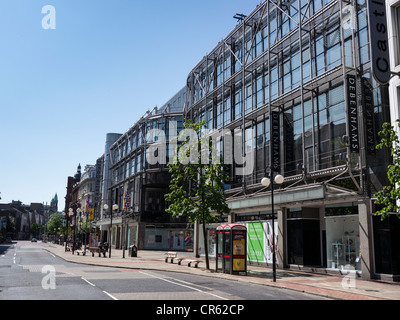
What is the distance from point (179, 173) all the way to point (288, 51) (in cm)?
1193

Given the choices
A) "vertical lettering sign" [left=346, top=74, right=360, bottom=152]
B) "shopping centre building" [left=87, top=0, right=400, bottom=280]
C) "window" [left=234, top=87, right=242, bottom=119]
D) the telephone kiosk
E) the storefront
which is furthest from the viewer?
the storefront

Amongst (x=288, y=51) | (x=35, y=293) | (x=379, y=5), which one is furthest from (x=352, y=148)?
(x=35, y=293)

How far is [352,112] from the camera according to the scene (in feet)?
67.4

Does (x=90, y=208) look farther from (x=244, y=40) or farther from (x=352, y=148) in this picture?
(x=352, y=148)

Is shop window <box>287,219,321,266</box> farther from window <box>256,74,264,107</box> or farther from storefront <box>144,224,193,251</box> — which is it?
storefront <box>144,224,193,251</box>

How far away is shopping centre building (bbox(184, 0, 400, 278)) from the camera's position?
65.6 ft

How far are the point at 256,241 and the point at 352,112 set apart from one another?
1220 centimetres

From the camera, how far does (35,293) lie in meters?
13.5

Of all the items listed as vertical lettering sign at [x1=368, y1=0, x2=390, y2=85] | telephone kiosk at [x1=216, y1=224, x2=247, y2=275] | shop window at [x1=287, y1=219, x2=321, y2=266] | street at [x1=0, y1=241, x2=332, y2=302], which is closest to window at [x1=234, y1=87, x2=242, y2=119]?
shop window at [x1=287, y1=219, x2=321, y2=266]

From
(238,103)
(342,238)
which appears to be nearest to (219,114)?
(238,103)

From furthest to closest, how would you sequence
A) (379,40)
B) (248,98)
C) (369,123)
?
1. (248,98)
2. (369,123)
3. (379,40)

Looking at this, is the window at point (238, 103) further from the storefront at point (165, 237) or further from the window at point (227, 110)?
the storefront at point (165, 237)

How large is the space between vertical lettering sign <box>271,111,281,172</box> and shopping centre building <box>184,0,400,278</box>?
0.24 feet

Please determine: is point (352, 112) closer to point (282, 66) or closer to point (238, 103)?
point (282, 66)
